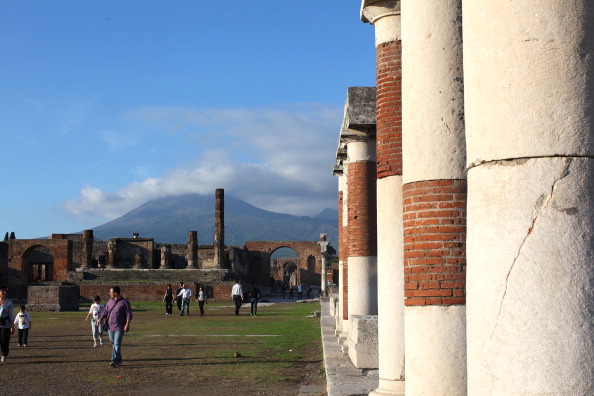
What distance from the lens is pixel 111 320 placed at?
41.3 ft

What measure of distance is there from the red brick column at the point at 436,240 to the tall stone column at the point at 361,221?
22.3 feet

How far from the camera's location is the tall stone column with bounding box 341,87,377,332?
12.3 m

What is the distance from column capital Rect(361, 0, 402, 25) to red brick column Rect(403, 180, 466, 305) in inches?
102

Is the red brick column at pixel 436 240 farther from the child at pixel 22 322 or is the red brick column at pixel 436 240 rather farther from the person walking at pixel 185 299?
the person walking at pixel 185 299

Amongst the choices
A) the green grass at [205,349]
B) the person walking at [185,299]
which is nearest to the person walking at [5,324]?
the green grass at [205,349]

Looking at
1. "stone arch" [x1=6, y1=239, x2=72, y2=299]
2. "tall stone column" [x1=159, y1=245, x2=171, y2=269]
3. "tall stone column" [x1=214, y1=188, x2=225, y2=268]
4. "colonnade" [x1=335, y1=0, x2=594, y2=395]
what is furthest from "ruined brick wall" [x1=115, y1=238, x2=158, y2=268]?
"colonnade" [x1=335, y1=0, x2=594, y2=395]

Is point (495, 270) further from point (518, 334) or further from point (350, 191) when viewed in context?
point (350, 191)

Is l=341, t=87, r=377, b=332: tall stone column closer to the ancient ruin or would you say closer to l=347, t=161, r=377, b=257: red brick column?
l=347, t=161, r=377, b=257: red brick column

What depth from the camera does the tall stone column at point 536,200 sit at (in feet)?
10.0

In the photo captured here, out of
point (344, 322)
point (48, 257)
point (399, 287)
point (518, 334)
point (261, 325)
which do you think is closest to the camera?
point (518, 334)

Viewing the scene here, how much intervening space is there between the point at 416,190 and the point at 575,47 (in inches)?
83.6

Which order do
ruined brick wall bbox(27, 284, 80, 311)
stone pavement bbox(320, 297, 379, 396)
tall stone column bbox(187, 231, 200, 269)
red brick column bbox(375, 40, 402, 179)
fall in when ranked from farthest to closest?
tall stone column bbox(187, 231, 200, 269) → ruined brick wall bbox(27, 284, 80, 311) → stone pavement bbox(320, 297, 379, 396) → red brick column bbox(375, 40, 402, 179)

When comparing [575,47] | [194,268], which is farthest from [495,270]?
[194,268]

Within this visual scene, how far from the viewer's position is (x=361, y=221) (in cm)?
1237
